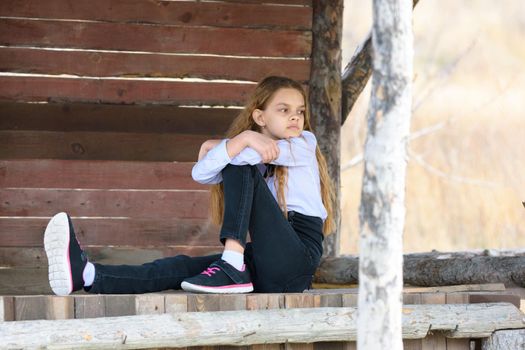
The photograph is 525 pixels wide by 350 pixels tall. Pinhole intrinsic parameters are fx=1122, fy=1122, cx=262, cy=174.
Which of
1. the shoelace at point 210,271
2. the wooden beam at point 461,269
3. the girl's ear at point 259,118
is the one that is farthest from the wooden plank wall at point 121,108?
the shoelace at point 210,271

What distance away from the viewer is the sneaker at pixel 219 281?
492 cm

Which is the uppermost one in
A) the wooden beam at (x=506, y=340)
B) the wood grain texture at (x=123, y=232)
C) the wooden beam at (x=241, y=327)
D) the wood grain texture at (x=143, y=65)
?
the wood grain texture at (x=143, y=65)

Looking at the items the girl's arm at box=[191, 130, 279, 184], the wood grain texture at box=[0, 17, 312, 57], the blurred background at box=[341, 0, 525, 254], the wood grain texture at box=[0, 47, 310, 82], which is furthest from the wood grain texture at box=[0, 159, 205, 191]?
the blurred background at box=[341, 0, 525, 254]

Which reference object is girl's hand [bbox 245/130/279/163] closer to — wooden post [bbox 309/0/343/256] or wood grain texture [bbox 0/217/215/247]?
wooden post [bbox 309/0/343/256]

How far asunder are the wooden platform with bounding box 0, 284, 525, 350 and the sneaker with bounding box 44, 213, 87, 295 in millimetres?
122

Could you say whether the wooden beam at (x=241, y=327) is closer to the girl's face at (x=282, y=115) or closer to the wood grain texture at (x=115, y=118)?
the girl's face at (x=282, y=115)

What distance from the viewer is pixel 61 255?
15.8 ft

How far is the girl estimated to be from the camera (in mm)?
4910

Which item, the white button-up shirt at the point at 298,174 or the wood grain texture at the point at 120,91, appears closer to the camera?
the white button-up shirt at the point at 298,174

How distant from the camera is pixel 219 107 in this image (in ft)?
26.6

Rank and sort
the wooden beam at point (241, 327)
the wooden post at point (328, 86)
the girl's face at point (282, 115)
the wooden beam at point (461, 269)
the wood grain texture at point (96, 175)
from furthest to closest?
1. the wooden post at point (328, 86)
2. the wood grain texture at point (96, 175)
3. the wooden beam at point (461, 269)
4. the girl's face at point (282, 115)
5. the wooden beam at point (241, 327)

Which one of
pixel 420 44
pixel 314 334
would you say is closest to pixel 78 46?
pixel 314 334

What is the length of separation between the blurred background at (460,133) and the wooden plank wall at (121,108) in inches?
216

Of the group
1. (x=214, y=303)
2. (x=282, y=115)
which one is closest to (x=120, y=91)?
(x=282, y=115)
